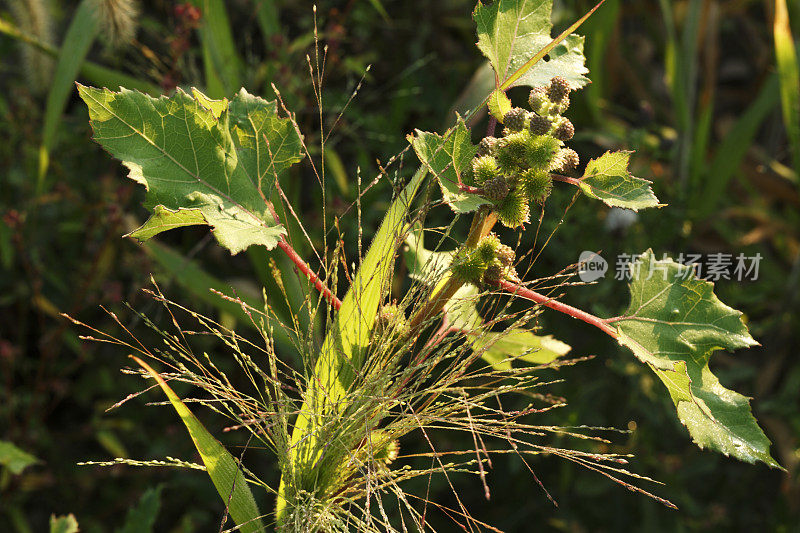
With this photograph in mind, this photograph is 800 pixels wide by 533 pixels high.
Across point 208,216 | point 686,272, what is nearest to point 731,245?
point 686,272

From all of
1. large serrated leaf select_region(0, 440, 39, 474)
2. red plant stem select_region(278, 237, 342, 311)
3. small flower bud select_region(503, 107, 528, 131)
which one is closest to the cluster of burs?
small flower bud select_region(503, 107, 528, 131)

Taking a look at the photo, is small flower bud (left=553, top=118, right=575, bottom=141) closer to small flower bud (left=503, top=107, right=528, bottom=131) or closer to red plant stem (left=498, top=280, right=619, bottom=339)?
small flower bud (left=503, top=107, right=528, bottom=131)

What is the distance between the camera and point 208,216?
594mm

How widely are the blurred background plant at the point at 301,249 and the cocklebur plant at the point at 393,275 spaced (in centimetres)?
47

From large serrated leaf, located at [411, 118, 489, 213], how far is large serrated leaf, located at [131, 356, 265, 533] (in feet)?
1.02

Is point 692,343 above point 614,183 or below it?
below

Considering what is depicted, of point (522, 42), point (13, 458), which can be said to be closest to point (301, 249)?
point (13, 458)

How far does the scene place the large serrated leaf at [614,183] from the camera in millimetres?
566

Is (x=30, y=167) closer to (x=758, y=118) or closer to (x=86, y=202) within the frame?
(x=86, y=202)

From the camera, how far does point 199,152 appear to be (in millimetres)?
615

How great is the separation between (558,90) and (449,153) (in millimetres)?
120

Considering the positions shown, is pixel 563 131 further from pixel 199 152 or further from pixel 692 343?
pixel 199 152

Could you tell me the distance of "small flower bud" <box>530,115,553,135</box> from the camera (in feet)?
1.85

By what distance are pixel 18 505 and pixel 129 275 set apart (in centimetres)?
53
